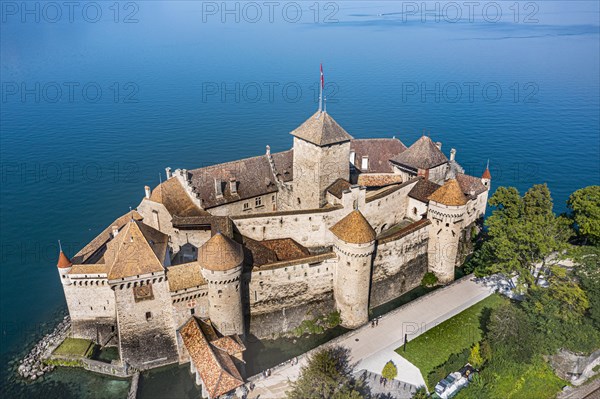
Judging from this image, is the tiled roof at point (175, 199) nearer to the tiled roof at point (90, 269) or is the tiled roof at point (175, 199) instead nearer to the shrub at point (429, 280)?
the tiled roof at point (90, 269)

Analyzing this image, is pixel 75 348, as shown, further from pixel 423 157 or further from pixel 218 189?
pixel 423 157

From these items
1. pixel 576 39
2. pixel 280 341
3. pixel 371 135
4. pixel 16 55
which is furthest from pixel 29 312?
pixel 576 39

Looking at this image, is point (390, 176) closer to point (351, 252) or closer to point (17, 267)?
point (351, 252)

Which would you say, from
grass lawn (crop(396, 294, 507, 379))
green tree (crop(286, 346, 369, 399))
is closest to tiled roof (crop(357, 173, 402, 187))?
grass lawn (crop(396, 294, 507, 379))

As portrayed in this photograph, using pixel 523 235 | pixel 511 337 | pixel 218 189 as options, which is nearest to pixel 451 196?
pixel 523 235

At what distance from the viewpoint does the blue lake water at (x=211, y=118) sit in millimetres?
62938

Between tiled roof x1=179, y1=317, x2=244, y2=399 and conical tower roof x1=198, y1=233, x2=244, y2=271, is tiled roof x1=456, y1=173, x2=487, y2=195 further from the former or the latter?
tiled roof x1=179, y1=317, x2=244, y2=399

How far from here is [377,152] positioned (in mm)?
59312

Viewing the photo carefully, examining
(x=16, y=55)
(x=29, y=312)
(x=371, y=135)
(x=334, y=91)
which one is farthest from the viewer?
(x=16, y=55)

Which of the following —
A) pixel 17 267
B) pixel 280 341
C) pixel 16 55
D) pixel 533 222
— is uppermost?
pixel 16 55

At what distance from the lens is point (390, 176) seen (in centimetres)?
5744

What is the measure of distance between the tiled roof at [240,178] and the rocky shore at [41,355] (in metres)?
17.3

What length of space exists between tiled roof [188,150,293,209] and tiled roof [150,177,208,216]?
3.85 ft

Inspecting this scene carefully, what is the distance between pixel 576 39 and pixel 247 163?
203 meters
